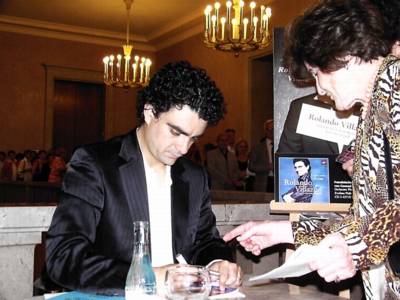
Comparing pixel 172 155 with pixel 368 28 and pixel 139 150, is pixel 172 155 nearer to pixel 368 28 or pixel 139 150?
pixel 139 150

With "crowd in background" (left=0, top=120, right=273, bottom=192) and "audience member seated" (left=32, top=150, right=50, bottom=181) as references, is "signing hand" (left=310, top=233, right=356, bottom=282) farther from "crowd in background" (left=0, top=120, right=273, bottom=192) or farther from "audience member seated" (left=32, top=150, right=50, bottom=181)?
"audience member seated" (left=32, top=150, right=50, bottom=181)

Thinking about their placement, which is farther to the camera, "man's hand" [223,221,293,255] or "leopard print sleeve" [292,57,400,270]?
"man's hand" [223,221,293,255]

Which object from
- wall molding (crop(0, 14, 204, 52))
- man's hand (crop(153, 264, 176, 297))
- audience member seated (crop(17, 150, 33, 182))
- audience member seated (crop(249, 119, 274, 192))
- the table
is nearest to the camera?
man's hand (crop(153, 264, 176, 297))

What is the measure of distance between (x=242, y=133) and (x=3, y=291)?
8.21 metres

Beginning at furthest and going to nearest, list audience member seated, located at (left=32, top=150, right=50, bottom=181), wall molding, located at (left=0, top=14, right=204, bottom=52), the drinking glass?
A: wall molding, located at (left=0, top=14, right=204, bottom=52) → audience member seated, located at (left=32, top=150, right=50, bottom=181) → the drinking glass

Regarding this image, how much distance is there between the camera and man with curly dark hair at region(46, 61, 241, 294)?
180 centimetres

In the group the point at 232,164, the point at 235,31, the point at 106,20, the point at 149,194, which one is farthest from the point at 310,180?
Result: the point at 106,20

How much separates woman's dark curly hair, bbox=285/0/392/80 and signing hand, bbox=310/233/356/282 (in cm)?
48

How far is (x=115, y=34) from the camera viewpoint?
12875 millimetres

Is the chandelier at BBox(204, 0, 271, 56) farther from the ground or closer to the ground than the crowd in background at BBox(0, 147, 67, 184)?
farther from the ground

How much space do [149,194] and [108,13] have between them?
973 centimetres

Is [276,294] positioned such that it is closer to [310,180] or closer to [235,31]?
[310,180]

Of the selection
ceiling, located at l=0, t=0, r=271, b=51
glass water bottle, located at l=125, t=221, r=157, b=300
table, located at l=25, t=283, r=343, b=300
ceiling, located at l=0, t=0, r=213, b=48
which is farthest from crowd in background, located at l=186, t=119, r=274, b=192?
glass water bottle, located at l=125, t=221, r=157, b=300

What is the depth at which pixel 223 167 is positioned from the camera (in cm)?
733
